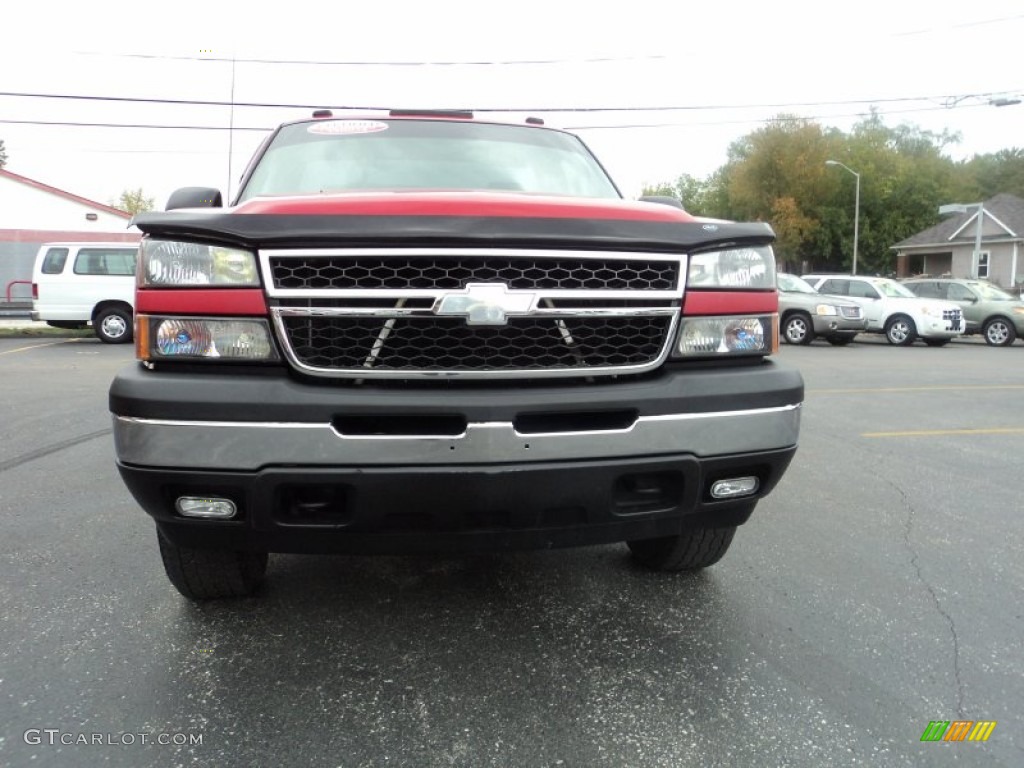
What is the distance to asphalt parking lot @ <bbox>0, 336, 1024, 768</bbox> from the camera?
6.63 ft

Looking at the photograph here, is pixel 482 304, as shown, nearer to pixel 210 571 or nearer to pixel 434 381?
pixel 434 381

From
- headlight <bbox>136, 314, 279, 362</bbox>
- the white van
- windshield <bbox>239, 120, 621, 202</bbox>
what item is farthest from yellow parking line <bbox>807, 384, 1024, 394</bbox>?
the white van

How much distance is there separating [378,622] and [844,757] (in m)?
1.54

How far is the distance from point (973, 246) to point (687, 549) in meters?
44.6

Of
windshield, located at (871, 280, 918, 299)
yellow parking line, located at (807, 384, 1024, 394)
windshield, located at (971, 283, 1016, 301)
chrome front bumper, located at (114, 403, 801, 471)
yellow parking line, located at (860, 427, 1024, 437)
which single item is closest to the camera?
chrome front bumper, located at (114, 403, 801, 471)

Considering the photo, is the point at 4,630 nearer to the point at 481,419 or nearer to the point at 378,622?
the point at 378,622

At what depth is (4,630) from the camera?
259cm

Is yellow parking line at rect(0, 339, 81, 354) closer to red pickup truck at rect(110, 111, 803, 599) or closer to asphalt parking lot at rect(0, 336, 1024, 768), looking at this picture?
asphalt parking lot at rect(0, 336, 1024, 768)

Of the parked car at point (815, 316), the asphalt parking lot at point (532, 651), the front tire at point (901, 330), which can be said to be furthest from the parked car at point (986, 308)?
the asphalt parking lot at point (532, 651)

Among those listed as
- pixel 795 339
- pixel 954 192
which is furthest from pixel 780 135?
pixel 795 339

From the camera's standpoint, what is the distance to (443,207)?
2.14 m

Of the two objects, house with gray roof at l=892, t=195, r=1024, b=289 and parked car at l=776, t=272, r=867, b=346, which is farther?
house with gray roof at l=892, t=195, r=1024, b=289

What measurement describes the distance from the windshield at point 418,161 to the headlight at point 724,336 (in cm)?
115

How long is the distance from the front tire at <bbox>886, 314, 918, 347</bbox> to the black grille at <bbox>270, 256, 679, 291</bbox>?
54.7ft
